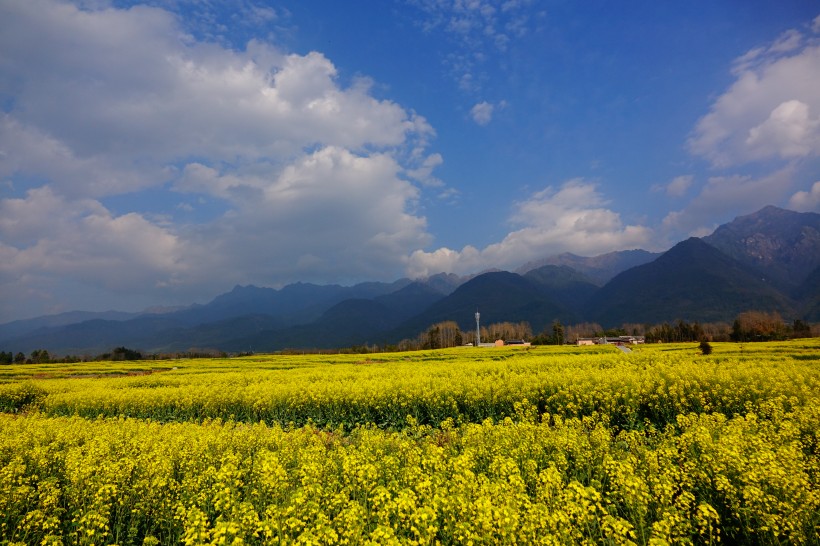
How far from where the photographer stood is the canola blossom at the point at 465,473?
5602 millimetres

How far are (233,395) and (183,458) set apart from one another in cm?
1373

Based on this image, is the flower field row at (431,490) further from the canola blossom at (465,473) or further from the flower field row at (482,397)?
the flower field row at (482,397)

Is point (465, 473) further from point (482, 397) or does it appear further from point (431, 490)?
point (482, 397)

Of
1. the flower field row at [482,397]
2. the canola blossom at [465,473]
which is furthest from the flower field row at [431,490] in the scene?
the flower field row at [482,397]

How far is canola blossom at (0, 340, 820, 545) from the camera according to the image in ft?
18.4

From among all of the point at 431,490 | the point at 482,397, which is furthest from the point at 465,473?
the point at 482,397

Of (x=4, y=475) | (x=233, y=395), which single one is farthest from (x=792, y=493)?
(x=233, y=395)

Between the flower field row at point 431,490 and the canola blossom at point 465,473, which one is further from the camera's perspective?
the canola blossom at point 465,473

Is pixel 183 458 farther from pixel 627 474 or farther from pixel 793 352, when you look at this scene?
pixel 793 352

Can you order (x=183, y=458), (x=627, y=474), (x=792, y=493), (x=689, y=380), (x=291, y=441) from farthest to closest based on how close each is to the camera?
(x=689, y=380) < (x=291, y=441) < (x=183, y=458) < (x=627, y=474) < (x=792, y=493)

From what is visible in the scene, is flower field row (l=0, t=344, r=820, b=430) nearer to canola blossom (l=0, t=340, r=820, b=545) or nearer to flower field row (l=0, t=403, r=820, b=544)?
canola blossom (l=0, t=340, r=820, b=545)

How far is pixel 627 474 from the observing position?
6848 millimetres

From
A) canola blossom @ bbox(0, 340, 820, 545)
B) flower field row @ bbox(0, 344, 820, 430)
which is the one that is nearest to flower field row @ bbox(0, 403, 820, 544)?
canola blossom @ bbox(0, 340, 820, 545)

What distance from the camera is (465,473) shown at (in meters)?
6.76
